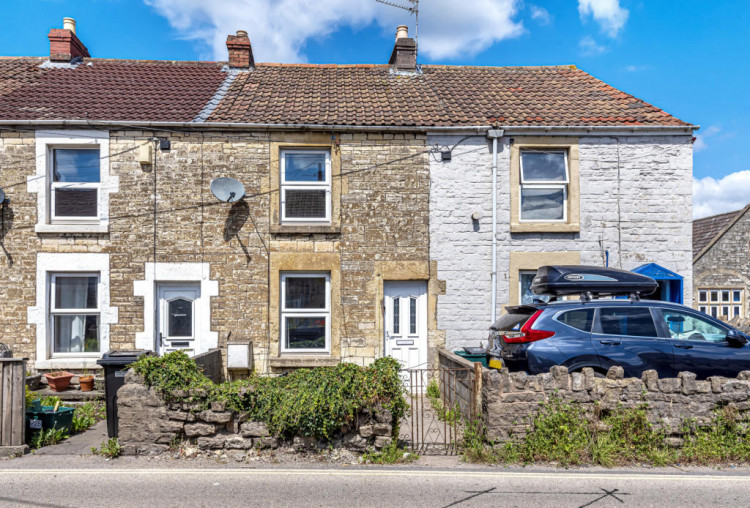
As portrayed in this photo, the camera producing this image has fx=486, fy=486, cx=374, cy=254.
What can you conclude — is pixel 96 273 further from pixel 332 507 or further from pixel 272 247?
pixel 332 507

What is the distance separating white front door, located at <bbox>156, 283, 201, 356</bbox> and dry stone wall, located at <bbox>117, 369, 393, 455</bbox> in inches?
155

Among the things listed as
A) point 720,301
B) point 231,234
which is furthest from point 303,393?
point 720,301

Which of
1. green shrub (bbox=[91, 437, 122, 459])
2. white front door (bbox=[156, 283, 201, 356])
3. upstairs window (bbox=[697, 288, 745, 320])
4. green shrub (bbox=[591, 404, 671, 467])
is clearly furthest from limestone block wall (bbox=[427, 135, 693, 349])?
upstairs window (bbox=[697, 288, 745, 320])

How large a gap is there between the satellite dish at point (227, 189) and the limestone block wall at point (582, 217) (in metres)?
4.09

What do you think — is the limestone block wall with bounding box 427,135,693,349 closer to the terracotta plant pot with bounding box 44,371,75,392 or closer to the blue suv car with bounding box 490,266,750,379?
the blue suv car with bounding box 490,266,750,379

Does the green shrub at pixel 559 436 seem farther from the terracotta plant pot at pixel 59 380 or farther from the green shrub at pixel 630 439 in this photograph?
the terracotta plant pot at pixel 59 380

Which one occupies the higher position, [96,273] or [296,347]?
[96,273]

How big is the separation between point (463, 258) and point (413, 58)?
21.1 feet

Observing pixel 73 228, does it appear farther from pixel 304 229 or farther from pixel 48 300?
pixel 304 229

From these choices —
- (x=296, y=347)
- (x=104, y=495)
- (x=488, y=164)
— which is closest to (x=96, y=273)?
(x=296, y=347)

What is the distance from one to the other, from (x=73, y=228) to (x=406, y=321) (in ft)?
23.6

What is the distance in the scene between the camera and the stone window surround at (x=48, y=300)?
9852 mm

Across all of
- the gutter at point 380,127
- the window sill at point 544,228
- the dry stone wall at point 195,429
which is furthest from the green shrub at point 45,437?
the window sill at point 544,228

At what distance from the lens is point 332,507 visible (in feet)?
→ 15.7
